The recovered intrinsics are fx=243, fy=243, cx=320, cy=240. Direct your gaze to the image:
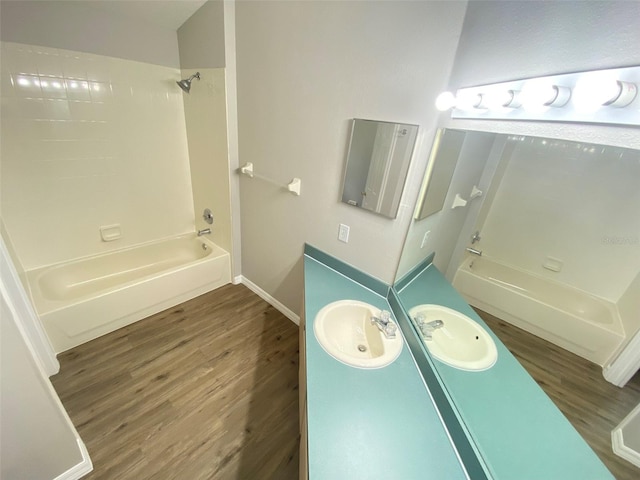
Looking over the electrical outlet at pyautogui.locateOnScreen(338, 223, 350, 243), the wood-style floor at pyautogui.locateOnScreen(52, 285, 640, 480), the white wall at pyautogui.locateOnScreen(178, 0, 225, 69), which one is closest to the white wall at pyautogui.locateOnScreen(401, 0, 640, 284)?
the wood-style floor at pyautogui.locateOnScreen(52, 285, 640, 480)

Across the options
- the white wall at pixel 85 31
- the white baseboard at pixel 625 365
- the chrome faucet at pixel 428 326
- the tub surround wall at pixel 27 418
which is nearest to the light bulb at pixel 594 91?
the white baseboard at pixel 625 365

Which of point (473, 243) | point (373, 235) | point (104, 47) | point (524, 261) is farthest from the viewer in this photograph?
point (104, 47)

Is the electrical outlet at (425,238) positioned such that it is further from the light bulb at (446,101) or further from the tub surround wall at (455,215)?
the light bulb at (446,101)

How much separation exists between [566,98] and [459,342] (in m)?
0.85

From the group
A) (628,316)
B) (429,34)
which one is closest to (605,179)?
(628,316)

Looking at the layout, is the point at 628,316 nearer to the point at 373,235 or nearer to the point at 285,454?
the point at 373,235

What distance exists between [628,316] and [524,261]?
23cm

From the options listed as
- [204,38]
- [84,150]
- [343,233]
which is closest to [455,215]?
[343,233]

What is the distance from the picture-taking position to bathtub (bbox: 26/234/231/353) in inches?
66.1

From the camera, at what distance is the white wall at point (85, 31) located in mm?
1573

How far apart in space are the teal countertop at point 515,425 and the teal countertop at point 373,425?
0.11 m

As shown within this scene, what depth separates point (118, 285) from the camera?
1893 mm

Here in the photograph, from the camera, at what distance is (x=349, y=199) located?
56.0 inches

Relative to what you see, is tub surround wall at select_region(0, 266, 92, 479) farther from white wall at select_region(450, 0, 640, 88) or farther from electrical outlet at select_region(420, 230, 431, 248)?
white wall at select_region(450, 0, 640, 88)
